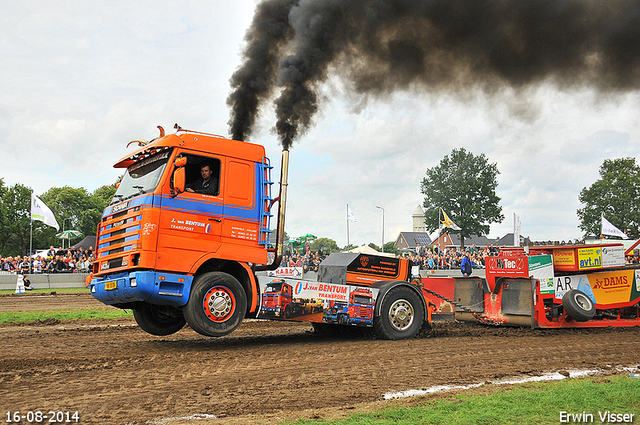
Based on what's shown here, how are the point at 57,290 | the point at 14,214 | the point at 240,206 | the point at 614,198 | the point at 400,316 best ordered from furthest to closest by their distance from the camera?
the point at 14,214, the point at 614,198, the point at 57,290, the point at 400,316, the point at 240,206

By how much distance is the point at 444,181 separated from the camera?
255ft

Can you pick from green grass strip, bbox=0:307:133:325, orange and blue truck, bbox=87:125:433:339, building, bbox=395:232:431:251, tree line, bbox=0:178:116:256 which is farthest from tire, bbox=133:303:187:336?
building, bbox=395:232:431:251

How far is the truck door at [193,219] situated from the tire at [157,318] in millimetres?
1527

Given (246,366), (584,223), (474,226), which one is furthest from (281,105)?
(584,223)

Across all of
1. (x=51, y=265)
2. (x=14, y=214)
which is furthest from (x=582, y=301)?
(x=14, y=214)

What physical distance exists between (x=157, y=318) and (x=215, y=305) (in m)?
1.98

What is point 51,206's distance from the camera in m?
91.7

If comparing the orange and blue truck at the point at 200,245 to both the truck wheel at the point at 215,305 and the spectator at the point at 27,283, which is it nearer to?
the truck wheel at the point at 215,305

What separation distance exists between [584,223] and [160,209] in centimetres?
7950

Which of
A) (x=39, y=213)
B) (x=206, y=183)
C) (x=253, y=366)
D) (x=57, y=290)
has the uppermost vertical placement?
(x=39, y=213)

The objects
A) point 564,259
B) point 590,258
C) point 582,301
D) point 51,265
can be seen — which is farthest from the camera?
point 51,265

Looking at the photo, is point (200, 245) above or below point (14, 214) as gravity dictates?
below

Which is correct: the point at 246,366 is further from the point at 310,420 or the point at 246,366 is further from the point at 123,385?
the point at 310,420

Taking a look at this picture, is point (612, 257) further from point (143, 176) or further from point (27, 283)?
point (27, 283)
